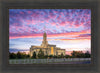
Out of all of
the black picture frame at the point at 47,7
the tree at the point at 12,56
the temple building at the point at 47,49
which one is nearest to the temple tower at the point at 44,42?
the temple building at the point at 47,49

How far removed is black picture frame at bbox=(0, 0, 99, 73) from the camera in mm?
3289

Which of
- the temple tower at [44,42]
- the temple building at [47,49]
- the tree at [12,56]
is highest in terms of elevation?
the temple tower at [44,42]

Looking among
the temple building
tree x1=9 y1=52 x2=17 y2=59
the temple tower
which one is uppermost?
the temple tower

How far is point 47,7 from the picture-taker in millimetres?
3357

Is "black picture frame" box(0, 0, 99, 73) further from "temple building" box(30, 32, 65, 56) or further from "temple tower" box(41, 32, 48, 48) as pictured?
"temple tower" box(41, 32, 48, 48)

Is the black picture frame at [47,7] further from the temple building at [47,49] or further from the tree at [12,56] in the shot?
the temple building at [47,49]

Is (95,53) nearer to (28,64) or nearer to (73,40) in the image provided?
(73,40)

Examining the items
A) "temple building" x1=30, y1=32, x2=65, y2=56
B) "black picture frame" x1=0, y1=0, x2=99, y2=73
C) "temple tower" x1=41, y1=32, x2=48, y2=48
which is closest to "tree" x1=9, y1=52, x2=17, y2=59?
"black picture frame" x1=0, y1=0, x2=99, y2=73

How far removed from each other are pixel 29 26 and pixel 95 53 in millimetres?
1612

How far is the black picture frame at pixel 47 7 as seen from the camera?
3.29 metres

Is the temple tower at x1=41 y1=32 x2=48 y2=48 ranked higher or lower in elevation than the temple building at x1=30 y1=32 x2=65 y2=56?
higher

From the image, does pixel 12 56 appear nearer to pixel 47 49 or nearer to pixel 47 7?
pixel 47 49

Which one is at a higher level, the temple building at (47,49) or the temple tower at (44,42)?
the temple tower at (44,42)
